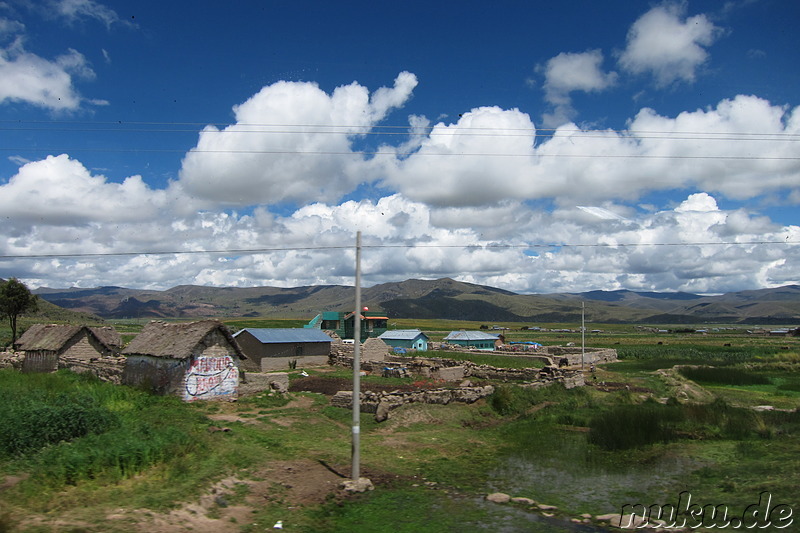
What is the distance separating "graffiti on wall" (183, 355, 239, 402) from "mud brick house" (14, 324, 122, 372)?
1971 cm

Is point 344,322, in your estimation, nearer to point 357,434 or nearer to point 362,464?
point 362,464

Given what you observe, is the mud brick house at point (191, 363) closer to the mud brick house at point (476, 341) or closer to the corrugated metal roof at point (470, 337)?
the mud brick house at point (476, 341)

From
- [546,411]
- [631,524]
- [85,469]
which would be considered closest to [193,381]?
[85,469]

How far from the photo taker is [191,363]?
24969 mm

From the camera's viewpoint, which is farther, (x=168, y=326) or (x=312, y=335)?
(x=312, y=335)

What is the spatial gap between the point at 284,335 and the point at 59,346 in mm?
18221

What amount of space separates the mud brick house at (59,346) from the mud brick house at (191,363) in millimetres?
15208

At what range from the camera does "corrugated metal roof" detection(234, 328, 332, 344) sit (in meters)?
46.6

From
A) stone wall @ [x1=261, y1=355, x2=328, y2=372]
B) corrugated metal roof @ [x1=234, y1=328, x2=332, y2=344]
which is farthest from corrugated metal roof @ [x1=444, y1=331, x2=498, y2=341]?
stone wall @ [x1=261, y1=355, x2=328, y2=372]

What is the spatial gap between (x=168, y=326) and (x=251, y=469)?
17.1 metres

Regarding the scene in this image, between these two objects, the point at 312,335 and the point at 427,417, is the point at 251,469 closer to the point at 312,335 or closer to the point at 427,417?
the point at 427,417

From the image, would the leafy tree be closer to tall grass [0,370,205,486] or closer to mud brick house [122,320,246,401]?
mud brick house [122,320,246,401]

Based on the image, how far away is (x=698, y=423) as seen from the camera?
20984mm

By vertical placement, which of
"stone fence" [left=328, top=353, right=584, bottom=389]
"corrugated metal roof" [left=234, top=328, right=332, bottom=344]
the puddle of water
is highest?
"corrugated metal roof" [left=234, top=328, right=332, bottom=344]
